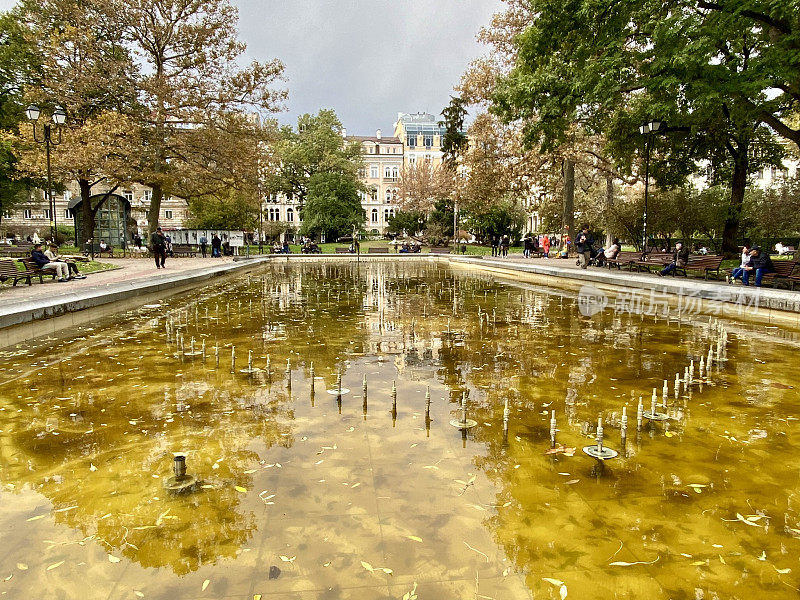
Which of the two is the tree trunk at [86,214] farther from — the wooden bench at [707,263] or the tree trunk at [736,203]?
the tree trunk at [736,203]

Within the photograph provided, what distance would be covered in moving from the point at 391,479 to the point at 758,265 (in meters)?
14.7

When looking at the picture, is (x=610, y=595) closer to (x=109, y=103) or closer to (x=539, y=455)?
(x=539, y=455)

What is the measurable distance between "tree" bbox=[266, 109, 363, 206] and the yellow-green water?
55.0 metres

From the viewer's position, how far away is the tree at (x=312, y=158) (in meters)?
61.4

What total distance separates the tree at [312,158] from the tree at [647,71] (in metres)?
40.5

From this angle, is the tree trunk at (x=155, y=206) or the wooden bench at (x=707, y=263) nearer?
the wooden bench at (x=707, y=263)

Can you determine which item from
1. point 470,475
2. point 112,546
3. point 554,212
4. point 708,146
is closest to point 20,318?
point 112,546

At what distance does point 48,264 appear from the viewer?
55.6 feet

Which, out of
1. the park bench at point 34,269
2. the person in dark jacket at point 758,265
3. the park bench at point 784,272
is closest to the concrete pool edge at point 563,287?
the person in dark jacket at point 758,265

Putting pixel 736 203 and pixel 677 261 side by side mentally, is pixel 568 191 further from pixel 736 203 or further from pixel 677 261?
pixel 677 261

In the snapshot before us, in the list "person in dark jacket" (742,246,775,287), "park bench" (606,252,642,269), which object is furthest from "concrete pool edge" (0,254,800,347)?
"park bench" (606,252,642,269)

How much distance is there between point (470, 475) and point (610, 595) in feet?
→ 4.65

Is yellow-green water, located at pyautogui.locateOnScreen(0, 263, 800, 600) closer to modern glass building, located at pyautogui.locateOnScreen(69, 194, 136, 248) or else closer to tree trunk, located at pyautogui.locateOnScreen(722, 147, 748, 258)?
tree trunk, located at pyautogui.locateOnScreen(722, 147, 748, 258)

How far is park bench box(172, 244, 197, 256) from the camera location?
129ft
